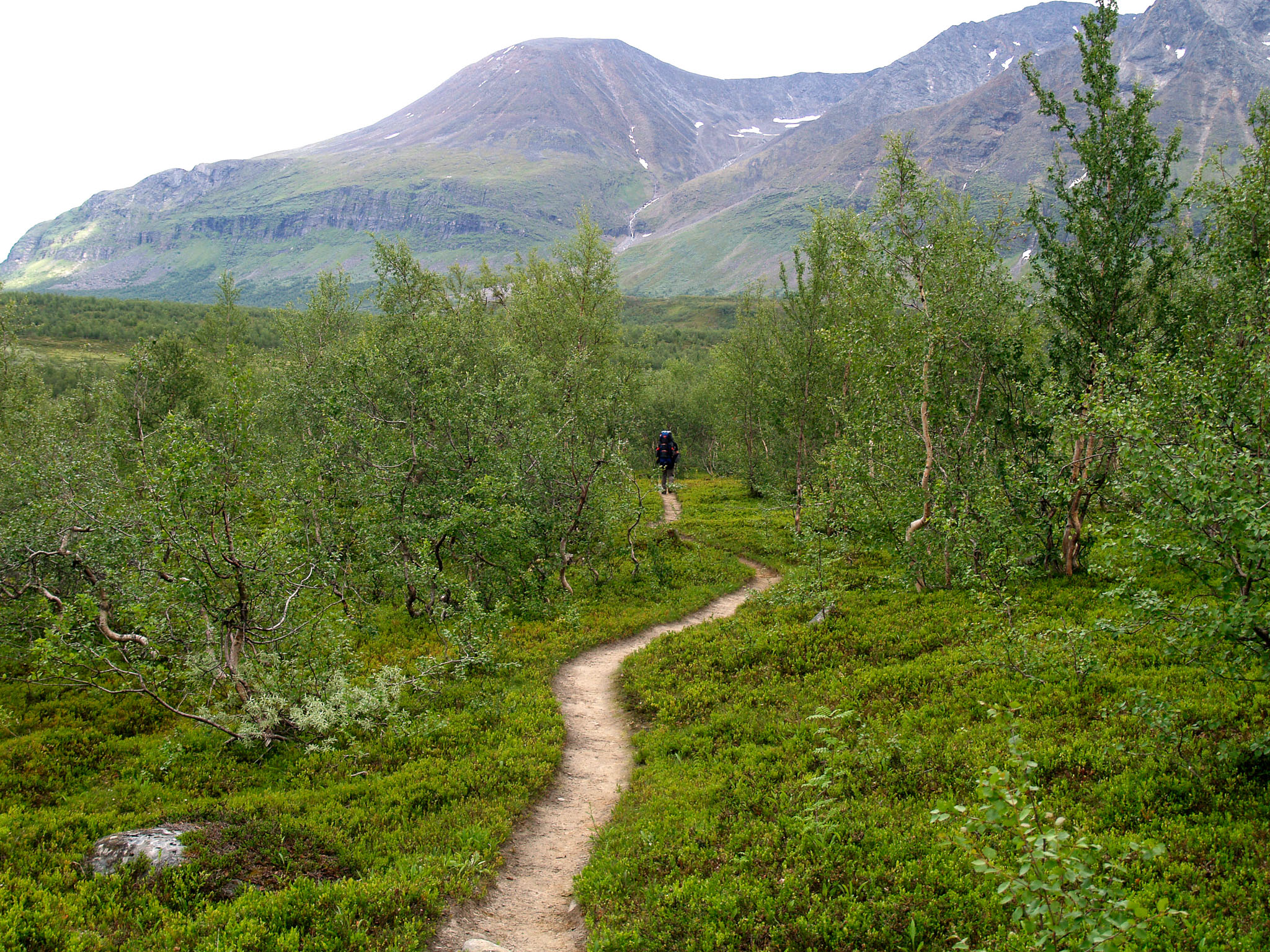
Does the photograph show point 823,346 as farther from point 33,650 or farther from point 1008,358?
point 33,650

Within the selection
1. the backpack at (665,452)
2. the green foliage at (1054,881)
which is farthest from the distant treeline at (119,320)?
the green foliage at (1054,881)

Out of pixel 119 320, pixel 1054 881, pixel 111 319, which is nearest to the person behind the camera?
pixel 1054 881

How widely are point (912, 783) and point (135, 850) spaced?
12043 mm

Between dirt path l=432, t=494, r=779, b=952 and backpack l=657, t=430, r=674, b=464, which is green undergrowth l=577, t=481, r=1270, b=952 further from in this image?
backpack l=657, t=430, r=674, b=464

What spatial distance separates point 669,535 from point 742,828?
71.4 ft

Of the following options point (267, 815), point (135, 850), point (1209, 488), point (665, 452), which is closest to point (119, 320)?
point (665, 452)

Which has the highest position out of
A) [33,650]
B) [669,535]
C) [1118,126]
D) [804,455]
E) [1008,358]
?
[1118,126]

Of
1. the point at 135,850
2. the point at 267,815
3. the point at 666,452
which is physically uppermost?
the point at 666,452

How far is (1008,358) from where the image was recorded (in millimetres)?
18281

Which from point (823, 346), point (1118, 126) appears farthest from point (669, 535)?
point (1118, 126)

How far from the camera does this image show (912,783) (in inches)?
412

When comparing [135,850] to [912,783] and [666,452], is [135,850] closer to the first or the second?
[912,783]

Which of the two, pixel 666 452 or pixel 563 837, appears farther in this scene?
pixel 666 452

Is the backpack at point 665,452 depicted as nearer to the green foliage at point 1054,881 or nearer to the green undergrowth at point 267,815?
the green undergrowth at point 267,815
